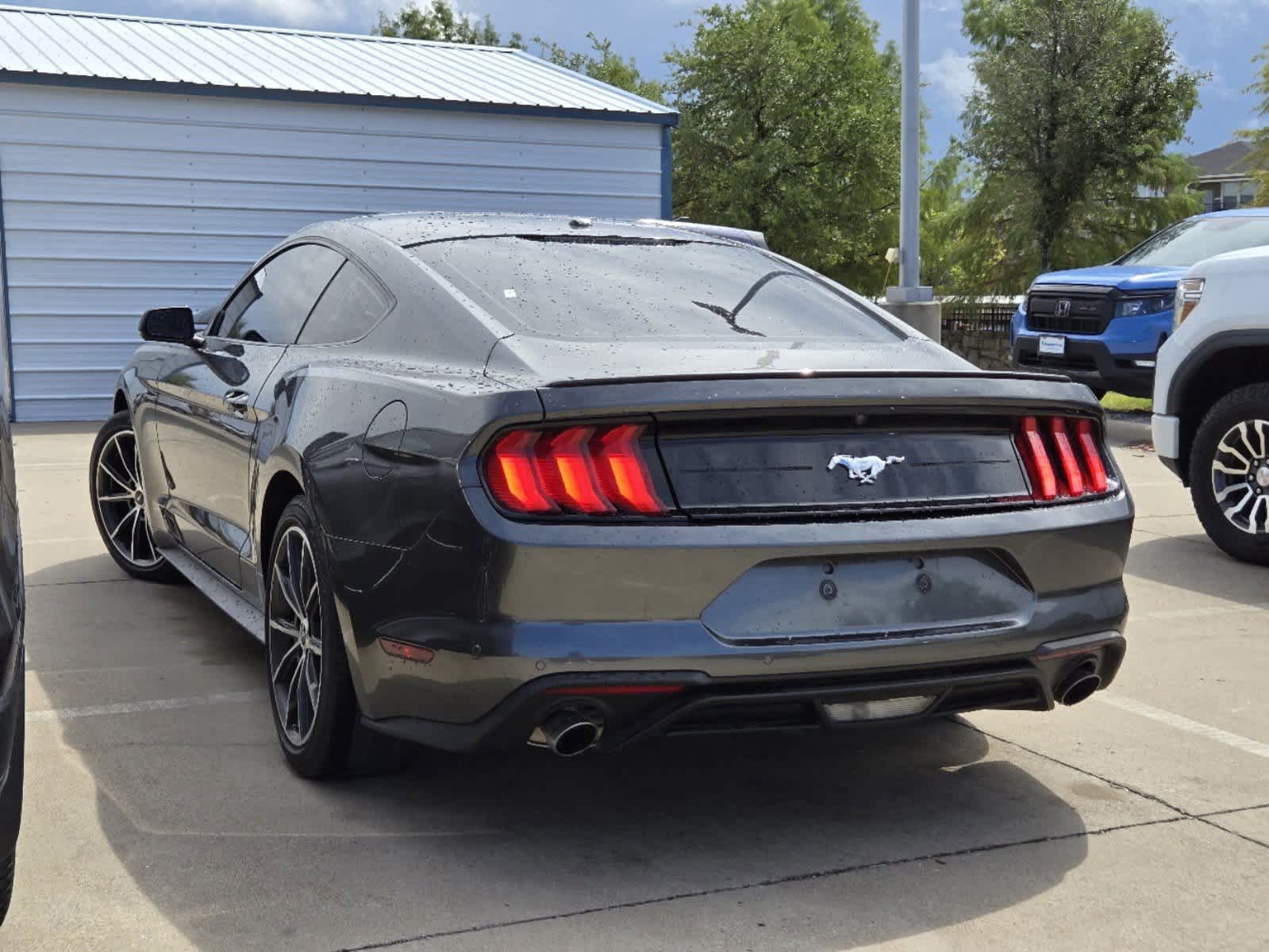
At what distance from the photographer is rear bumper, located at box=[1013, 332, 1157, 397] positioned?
13.2m

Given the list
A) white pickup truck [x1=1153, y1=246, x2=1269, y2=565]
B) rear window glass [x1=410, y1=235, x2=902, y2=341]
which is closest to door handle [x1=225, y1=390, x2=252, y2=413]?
rear window glass [x1=410, y1=235, x2=902, y2=341]

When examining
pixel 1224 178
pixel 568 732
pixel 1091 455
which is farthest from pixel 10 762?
pixel 1224 178

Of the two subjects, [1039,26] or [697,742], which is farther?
[1039,26]

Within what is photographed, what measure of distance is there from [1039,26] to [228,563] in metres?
26.1

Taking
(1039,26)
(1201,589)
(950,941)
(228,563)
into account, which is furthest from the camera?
(1039,26)

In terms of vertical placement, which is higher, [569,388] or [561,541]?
[569,388]

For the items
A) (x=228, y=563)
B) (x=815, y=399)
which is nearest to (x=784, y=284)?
(x=815, y=399)

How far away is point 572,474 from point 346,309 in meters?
1.41

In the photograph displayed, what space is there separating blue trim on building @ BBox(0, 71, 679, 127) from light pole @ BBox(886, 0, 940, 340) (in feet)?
13.5

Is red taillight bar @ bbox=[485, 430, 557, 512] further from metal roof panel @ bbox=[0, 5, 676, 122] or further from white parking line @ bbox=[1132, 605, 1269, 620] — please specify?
metal roof panel @ bbox=[0, 5, 676, 122]

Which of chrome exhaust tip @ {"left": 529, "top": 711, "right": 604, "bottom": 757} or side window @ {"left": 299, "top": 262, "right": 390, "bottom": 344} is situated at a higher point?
side window @ {"left": 299, "top": 262, "right": 390, "bottom": 344}

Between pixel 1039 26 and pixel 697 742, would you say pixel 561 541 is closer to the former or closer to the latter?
pixel 697 742

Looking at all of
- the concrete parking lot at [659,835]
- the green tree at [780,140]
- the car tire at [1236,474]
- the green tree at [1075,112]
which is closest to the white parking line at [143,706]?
the concrete parking lot at [659,835]

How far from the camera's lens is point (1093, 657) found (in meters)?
3.68
